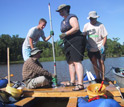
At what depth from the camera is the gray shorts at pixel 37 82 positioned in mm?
4213

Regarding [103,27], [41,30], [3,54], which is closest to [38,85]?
[41,30]

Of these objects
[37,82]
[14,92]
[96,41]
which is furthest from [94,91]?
[96,41]

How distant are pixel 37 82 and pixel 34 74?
24cm

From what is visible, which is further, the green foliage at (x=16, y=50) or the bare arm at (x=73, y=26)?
the green foliage at (x=16, y=50)

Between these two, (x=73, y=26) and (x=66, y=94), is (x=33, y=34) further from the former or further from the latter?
(x=66, y=94)

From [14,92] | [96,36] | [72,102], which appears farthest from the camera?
[96,36]

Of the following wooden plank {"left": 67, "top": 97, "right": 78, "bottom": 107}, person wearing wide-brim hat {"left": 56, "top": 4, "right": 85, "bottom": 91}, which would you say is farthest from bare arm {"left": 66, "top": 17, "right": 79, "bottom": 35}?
wooden plank {"left": 67, "top": 97, "right": 78, "bottom": 107}

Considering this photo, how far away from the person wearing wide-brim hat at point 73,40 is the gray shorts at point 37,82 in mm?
920

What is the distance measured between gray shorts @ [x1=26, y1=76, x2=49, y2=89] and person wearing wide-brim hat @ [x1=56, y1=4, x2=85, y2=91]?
36.2 inches

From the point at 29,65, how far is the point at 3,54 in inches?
2446

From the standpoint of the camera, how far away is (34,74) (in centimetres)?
427

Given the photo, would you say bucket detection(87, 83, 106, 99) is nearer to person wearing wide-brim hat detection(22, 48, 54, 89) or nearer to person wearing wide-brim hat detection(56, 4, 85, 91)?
person wearing wide-brim hat detection(56, 4, 85, 91)

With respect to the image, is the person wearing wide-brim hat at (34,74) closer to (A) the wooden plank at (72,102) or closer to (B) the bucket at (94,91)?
(A) the wooden plank at (72,102)

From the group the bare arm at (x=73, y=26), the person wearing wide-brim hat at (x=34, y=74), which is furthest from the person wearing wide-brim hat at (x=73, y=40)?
the person wearing wide-brim hat at (x=34, y=74)
